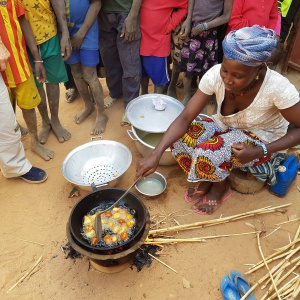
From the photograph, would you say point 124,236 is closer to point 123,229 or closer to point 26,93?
point 123,229

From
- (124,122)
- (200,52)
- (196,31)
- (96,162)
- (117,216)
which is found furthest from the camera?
(124,122)

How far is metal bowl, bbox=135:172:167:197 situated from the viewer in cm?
285

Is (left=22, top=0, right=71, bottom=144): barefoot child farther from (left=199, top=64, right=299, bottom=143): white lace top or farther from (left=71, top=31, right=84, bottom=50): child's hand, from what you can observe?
(left=199, top=64, right=299, bottom=143): white lace top

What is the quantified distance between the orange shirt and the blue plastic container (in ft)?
8.02

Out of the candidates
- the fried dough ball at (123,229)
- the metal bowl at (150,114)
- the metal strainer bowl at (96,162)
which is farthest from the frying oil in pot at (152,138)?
the fried dough ball at (123,229)

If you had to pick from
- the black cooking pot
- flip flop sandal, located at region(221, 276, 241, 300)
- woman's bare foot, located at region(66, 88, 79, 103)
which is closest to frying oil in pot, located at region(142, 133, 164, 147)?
the black cooking pot

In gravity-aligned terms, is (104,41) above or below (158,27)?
below

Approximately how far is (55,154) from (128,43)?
1494mm

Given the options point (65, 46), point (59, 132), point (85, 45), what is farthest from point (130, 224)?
point (85, 45)

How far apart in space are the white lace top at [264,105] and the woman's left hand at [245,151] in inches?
11.8

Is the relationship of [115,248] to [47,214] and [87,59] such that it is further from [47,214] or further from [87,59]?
[87,59]

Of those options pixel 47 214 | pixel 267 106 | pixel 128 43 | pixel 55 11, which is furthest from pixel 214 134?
pixel 55 11

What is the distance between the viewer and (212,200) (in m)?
2.74

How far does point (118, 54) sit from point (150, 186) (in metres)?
1.71
